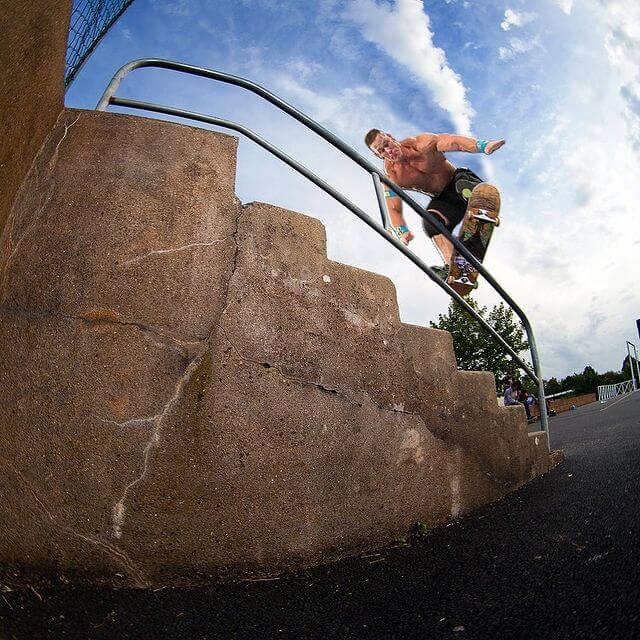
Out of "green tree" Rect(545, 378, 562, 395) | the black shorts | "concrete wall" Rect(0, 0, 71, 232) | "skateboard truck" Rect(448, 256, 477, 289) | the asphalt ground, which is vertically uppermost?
the black shorts

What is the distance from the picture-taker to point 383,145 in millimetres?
6641

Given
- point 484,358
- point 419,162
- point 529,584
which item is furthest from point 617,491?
point 484,358

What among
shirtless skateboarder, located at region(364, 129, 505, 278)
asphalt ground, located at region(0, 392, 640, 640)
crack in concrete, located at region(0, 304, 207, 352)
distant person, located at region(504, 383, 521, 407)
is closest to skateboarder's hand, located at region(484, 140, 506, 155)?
shirtless skateboarder, located at region(364, 129, 505, 278)

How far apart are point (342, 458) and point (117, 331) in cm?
112

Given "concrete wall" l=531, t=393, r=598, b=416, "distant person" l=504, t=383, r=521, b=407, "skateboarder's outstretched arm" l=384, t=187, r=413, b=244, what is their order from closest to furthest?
1. "skateboarder's outstretched arm" l=384, t=187, r=413, b=244
2. "distant person" l=504, t=383, r=521, b=407
3. "concrete wall" l=531, t=393, r=598, b=416

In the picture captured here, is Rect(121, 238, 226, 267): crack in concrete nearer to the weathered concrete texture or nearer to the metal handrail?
the weathered concrete texture

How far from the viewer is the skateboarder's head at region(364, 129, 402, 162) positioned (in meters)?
6.45

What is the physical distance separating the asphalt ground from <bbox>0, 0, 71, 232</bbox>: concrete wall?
1.52 metres

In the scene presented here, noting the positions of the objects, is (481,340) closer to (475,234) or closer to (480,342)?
(480,342)

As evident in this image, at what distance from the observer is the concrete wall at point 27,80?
1521mm

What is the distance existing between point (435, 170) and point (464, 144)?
733 millimetres

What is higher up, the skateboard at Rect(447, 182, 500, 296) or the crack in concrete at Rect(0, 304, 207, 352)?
the skateboard at Rect(447, 182, 500, 296)

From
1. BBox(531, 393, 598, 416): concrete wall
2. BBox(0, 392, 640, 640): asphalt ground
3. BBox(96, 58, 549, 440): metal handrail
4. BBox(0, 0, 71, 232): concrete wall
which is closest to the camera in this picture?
BBox(0, 392, 640, 640): asphalt ground

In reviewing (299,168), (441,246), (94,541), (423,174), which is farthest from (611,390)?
(94,541)
